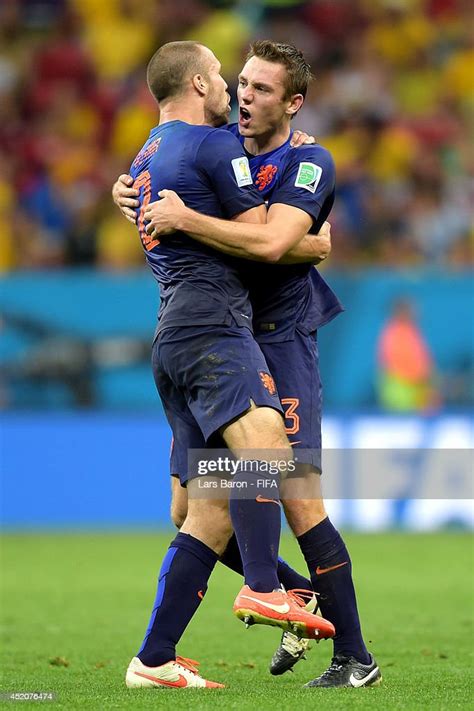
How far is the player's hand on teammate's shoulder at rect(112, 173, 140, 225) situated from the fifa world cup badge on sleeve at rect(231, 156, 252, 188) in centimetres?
51

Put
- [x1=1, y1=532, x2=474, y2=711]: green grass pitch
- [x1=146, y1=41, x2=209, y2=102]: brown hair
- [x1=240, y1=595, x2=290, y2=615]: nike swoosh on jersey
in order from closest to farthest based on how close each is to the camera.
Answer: [x1=240, y1=595, x2=290, y2=615]: nike swoosh on jersey
[x1=1, y1=532, x2=474, y2=711]: green grass pitch
[x1=146, y1=41, x2=209, y2=102]: brown hair

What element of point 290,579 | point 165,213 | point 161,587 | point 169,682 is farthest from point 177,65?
point 169,682

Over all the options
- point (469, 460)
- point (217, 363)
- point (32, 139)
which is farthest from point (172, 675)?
point (32, 139)

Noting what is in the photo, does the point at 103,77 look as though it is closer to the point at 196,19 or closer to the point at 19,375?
the point at 196,19

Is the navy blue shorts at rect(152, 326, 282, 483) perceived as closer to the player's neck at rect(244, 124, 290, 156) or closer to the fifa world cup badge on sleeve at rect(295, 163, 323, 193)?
the fifa world cup badge on sleeve at rect(295, 163, 323, 193)

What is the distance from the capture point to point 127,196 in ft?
17.8

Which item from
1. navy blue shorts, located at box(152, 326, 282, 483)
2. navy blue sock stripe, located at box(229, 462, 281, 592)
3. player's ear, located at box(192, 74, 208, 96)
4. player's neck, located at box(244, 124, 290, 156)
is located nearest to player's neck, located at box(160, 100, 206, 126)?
player's ear, located at box(192, 74, 208, 96)

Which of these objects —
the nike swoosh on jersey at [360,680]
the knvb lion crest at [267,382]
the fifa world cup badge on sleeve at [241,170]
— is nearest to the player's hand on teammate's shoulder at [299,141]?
the fifa world cup badge on sleeve at [241,170]

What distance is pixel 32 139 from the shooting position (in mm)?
15445

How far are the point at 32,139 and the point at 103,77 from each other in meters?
1.24

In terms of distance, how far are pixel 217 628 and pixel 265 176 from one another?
3163 mm

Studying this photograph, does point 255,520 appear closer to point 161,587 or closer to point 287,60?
point 161,587

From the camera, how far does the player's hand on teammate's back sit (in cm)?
507

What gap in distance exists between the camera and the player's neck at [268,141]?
5.48 metres
